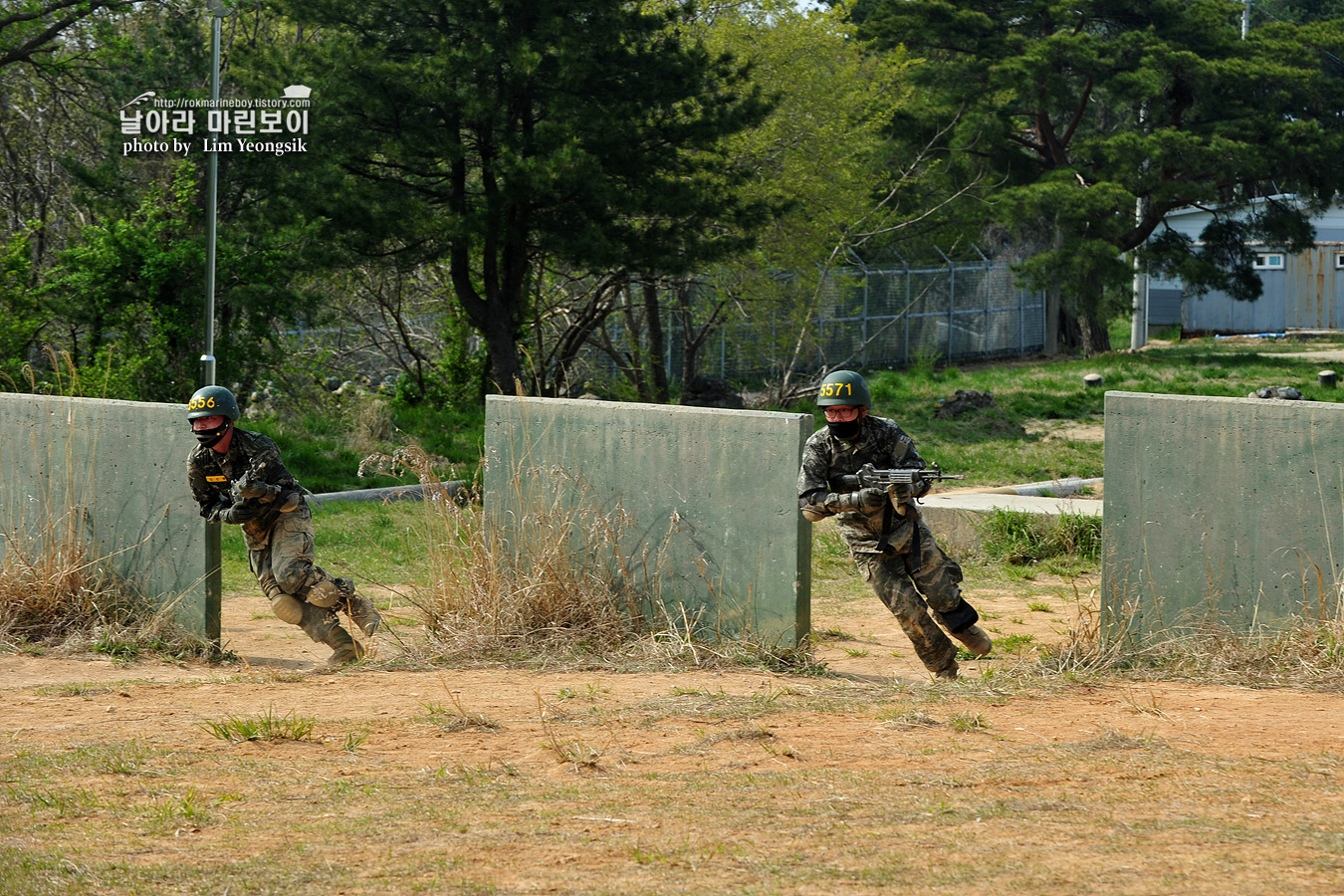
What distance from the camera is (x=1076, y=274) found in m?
24.4

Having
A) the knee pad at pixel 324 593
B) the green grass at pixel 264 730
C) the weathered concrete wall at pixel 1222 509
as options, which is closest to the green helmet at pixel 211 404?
the knee pad at pixel 324 593

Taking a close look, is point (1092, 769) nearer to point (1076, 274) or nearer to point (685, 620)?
point (685, 620)

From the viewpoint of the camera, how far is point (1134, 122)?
27.5 m

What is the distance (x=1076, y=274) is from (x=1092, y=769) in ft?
69.2

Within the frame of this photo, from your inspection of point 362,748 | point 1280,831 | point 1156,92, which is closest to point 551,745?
point 362,748

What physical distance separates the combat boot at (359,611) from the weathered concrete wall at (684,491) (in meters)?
0.81

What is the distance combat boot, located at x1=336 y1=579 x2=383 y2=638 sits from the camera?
7.31 metres

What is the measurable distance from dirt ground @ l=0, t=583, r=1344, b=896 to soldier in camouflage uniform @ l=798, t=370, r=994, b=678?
1.09ft

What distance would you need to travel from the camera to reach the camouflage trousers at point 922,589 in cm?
658

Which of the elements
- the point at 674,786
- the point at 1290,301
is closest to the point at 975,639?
the point at 674,786

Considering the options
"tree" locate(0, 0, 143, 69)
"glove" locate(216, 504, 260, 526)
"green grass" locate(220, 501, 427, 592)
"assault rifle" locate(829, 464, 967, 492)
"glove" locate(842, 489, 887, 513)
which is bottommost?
"green grass" locate(220, 501, 427, 592)

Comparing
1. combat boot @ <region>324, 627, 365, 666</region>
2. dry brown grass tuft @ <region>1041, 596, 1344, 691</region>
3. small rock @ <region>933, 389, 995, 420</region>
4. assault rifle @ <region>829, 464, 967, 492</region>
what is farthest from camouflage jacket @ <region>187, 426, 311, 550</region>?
small rock @ <region>933, 389, 995, 420</region>

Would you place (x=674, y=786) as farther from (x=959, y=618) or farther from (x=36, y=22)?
→ (x=36, y=22)

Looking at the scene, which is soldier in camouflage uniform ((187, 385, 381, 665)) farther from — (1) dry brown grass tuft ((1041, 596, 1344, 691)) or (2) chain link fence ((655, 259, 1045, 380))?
(2) chain link fence ((655, 259, 1045, 380))
